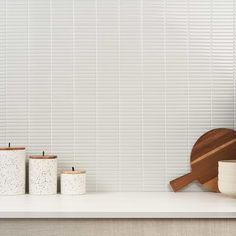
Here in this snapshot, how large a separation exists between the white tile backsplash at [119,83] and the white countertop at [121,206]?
17 centimetres

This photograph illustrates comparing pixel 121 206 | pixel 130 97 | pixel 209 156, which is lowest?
pixel 121 206

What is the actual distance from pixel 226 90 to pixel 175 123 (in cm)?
23

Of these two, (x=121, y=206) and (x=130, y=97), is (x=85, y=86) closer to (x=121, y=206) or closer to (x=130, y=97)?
(x=130, y=97)

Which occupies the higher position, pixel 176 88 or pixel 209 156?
pixel 176 88

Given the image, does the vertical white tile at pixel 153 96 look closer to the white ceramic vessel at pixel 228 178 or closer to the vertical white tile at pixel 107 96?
the vertical white tile at pixel 107 96

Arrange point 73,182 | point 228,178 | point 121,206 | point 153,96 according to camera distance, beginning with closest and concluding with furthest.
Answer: point 121,206, point 228,178, point 73,182, point 153,96

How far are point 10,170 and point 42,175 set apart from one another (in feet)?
0.38

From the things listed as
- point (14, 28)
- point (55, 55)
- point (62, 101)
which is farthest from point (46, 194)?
point (14, 28)

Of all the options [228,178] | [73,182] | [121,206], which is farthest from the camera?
[73,182]

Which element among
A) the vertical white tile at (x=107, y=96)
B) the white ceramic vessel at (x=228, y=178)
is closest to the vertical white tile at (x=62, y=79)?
the vertical white tile at (x=107, y=96)

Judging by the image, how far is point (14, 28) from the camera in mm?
1875

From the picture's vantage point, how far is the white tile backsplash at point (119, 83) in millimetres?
1855

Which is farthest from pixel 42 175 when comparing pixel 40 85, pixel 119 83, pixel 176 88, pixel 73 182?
pixel 176 88

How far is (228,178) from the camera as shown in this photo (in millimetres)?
1630
